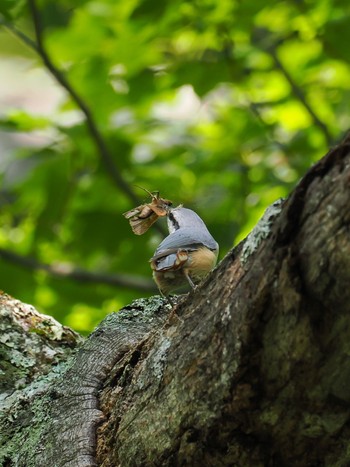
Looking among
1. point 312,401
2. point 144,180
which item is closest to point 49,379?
point 312,401

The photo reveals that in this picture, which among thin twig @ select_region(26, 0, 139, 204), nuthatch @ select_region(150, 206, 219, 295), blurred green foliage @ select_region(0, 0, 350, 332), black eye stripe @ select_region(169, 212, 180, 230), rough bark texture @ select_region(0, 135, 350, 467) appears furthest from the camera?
blurred green foliage @ select_region(0, 0, 350, 332)

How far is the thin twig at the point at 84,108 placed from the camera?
12.7 feet

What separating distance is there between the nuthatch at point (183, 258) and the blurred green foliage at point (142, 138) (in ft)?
6.72

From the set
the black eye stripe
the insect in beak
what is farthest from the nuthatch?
the insect in beak

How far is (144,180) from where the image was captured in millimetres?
4445

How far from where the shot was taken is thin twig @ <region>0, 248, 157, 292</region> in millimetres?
4271

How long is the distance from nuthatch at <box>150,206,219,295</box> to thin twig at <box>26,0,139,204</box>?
7.08 feet

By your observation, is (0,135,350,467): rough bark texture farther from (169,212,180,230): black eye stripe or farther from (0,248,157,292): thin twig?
(0,248,157,292): thin twig

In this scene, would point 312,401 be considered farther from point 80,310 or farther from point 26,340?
point 80,310

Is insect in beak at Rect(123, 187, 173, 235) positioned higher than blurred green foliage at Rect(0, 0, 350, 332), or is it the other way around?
blurred green foliage at Rect(0, 0, 350, 332)

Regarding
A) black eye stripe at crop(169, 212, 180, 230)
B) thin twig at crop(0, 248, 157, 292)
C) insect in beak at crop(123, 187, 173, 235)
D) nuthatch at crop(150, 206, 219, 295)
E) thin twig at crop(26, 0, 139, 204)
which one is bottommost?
nuthatch at crop(150, 206, 219, 295)

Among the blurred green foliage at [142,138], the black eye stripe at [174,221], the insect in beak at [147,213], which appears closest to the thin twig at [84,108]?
the blurred green foliage at [142,138]

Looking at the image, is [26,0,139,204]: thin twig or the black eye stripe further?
[26,0,139,204]: thin twig

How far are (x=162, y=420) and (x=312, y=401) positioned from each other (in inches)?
13.5
